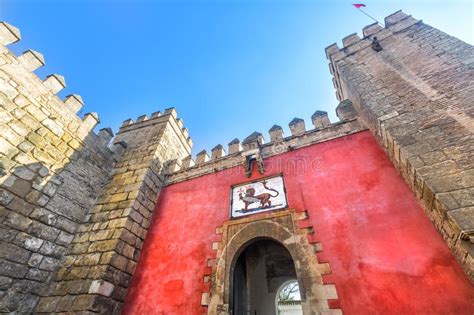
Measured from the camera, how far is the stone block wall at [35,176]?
3.43 metres

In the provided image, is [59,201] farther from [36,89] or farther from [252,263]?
[252,263]

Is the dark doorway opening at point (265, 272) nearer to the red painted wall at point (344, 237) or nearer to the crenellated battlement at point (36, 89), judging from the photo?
the red painted wall at point (344, 237)

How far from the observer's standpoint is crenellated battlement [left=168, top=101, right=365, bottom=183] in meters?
4.57

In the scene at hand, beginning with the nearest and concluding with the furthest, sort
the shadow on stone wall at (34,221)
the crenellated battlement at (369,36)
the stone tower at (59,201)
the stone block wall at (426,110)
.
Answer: the stone block wall at (426,110) → the shadow on stone wall at (34,221) → the stone tower at (59,201) → the crenellated battlement at (369,36)

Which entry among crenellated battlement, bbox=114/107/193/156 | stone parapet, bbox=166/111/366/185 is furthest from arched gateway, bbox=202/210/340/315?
crenellated battlement, bbox=114/107/193/156

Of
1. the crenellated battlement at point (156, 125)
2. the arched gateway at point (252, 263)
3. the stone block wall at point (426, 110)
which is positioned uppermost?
the crenellated battlement at point (156, 125)

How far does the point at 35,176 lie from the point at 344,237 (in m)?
5.27

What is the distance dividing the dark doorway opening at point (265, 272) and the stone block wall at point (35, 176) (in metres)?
3.35

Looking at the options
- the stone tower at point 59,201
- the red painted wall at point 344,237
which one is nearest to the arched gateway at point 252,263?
the red painted wall at point 344,237

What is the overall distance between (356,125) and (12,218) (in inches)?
243

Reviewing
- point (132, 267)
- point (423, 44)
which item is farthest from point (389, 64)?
point (132, 267)

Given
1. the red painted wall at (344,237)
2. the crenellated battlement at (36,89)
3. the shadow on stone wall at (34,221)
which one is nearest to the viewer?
the red painted wall at (344,237)

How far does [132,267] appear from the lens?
4.18m

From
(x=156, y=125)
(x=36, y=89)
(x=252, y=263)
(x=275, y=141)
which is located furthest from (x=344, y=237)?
(x=36, y=89)
